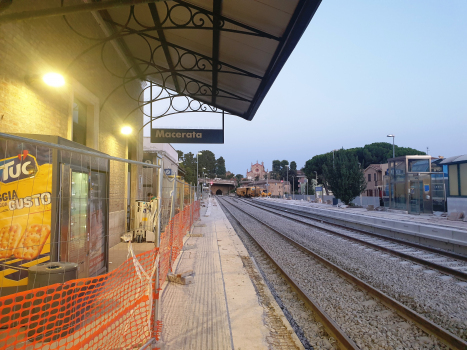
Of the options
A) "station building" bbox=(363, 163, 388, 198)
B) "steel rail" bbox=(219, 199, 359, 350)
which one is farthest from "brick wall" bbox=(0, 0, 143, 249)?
"station building" bbox=(363, 163, 388, 198)

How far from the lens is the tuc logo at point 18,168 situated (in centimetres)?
385

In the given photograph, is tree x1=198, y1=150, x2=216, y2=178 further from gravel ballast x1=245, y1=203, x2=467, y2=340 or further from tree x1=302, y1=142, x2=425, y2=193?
gravel ballast x1=245, y1=203, x2=467, y2=340

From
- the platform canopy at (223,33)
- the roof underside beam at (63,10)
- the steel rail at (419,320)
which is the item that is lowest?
the steel rail at (419,320)

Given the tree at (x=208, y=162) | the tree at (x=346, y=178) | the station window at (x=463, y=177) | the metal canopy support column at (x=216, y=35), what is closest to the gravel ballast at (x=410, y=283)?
the metal canopy support column at (x=216, y=35)

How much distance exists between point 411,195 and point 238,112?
16001mm

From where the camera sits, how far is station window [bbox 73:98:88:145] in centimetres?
824

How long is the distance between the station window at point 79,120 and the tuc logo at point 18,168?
4.40 meters

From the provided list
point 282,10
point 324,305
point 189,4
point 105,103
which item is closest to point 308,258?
point 324,305

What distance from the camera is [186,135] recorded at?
10953 mm

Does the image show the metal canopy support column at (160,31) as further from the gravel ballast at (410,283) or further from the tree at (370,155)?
the tree at (370,155)

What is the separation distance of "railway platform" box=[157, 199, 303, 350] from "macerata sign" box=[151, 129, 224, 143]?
473 cm

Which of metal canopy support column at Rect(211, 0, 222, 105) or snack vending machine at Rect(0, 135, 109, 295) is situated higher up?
metal canopy support column at Rect(211, 0, 222, 105)

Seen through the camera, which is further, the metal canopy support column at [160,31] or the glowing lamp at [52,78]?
the metal canopy support column at [160,31]

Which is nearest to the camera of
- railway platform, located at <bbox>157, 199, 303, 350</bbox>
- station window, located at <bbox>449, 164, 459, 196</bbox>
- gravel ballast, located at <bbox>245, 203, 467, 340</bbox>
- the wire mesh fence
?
the wire mesh fence
